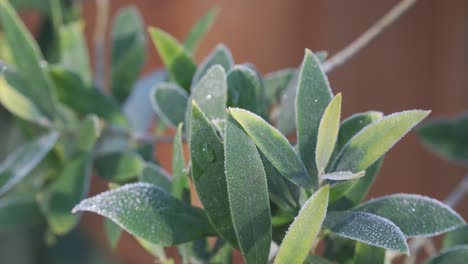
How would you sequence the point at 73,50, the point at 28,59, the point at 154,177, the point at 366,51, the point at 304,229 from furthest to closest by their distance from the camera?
the point at 366,51 < the point at 73,50 < the point at 28,59 < the point at 154,177 < the point at 304,229

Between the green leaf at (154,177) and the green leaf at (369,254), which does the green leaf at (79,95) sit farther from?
the green leaf at (369,254)

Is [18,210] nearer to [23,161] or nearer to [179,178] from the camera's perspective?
[23,161]

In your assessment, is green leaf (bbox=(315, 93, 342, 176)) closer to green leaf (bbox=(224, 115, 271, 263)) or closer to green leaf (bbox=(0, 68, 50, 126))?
green leaf (bbox=(224, 115, 271, 263))

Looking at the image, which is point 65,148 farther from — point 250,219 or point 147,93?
point 250,219

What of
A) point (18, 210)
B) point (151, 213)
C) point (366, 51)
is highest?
point (151, 213)

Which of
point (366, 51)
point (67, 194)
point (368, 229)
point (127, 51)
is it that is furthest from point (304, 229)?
point (366, 51)

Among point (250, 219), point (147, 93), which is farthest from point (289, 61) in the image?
point (250, 219)

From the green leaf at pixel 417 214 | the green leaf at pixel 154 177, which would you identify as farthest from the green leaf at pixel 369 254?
the green leaf at pixel 154 177
